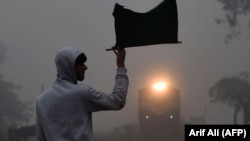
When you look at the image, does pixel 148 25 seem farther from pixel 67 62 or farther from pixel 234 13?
pixel 234 13

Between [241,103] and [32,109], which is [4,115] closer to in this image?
[32,109]

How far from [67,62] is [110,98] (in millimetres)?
175

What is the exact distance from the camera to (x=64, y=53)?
1.38 meters

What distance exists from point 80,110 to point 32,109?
6735 millimetres

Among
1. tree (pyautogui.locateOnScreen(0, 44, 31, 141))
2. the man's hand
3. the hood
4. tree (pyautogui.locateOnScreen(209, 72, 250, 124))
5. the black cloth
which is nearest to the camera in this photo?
the hood

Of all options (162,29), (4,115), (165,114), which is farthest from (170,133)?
(162,29)

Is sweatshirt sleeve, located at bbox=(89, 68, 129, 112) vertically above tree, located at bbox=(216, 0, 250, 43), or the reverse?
tree, located at bbox=(216, 0, 250, 43)

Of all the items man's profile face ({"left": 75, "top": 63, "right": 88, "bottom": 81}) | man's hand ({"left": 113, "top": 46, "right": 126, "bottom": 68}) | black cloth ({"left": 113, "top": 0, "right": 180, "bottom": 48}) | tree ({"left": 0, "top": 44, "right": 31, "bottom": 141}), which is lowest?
tree ({"left": 0, "top": 44, "right": 31, "bottom": 141})

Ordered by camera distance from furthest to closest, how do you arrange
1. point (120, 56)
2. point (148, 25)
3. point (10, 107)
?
point (10, 107), point (148, 25), point (120, 56)

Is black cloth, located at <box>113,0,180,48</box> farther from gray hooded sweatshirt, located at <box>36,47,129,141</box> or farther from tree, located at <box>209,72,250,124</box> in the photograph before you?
tree, located at <box>209,72,250,124</box>

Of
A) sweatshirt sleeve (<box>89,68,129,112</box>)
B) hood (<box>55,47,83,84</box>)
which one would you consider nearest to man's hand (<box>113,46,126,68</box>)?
sweatshirt sleeve (<box>89,68,129,112</box>)

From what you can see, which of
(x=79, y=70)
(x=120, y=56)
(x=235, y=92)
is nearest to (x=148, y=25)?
(x=120, y=56)

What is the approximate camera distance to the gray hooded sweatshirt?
1393mm

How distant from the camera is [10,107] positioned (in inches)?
333
